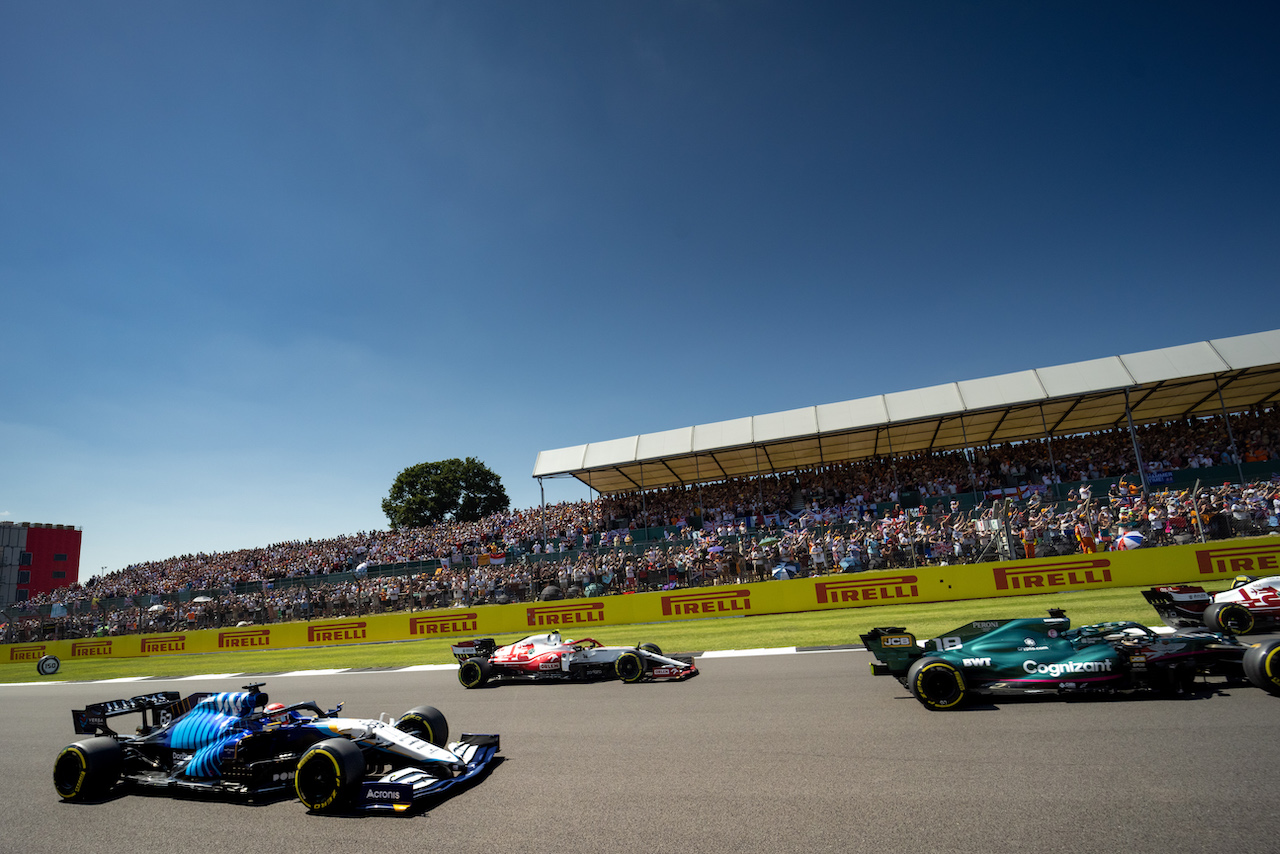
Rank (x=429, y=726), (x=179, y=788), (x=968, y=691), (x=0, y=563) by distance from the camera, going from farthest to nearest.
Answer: (x=0, y=563) → (x=968, y=691) → (x=429, y=726) → (x=179, y=788)

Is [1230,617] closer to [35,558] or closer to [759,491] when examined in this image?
[759,491]

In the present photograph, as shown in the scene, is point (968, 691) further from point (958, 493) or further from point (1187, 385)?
point (1187, 385)

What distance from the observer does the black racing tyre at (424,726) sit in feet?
23.7

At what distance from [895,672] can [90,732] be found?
962 cm

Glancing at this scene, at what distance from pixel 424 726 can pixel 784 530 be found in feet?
55.4

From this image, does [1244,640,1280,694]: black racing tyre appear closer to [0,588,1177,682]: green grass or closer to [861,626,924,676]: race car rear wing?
[861,626,924,676]: race car rear wing

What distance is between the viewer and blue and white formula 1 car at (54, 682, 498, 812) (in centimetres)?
585

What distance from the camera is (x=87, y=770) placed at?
6648 millimetres

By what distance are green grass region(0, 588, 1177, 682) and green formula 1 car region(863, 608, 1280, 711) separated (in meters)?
6.09

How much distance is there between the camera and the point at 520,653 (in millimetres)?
12992

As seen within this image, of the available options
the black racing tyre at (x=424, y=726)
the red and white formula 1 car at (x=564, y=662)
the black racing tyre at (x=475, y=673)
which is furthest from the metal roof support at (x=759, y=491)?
the black racing tyre at (x=424, y=726)

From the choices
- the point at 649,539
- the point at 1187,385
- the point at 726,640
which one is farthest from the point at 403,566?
the point at 1187,385

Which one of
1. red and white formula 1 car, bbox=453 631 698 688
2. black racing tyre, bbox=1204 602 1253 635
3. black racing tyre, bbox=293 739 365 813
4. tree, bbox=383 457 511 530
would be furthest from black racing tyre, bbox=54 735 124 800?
tree, bbox=383 457 511 530

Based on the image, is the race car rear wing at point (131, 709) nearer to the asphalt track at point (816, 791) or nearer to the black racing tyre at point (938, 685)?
the asphalt track at point (816, 791)
